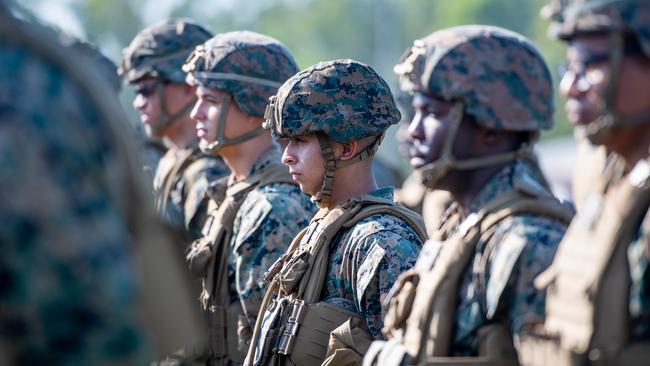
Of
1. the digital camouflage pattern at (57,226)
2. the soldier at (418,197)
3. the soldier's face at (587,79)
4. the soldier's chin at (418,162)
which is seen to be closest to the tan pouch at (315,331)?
the soldier's chin at (418,162)

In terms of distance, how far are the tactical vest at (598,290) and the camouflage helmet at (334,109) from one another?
2.28 meters

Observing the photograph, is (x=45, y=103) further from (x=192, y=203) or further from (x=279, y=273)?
(x=192, y=203)

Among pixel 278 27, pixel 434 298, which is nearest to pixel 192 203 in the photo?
pixel 434 298

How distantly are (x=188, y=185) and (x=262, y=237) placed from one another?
222cm

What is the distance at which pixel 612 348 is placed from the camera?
431cm

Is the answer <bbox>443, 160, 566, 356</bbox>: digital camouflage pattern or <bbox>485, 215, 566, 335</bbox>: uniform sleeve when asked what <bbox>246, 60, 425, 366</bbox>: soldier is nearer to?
<bbox>443, 160, 566, 356</bbox>: digital camouflage pattern

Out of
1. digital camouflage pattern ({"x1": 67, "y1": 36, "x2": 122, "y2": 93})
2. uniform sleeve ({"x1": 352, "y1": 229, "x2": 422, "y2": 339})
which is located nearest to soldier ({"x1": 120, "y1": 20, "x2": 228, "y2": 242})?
digital camouflage pattern ({"x1": 67, "y1": 36, "x2": 122, "y2": 93})

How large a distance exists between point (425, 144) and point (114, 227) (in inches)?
80.6

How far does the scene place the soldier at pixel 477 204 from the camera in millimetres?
4816

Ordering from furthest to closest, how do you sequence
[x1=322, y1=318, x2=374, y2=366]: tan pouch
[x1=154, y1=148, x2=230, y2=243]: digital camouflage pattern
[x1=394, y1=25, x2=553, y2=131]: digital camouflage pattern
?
[x1=154, y1=148, x2=230, y2=243]: digital camouflage pattern
[x1=322, y1=318, x2=374, y2=366]: tan pouch
[x1=394, y1=25, x2=553, y2=131]: digital camouflage pattern

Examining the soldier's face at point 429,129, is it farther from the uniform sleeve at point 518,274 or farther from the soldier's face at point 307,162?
the soldier's face at point 307,162

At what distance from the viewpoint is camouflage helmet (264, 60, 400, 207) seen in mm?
6648

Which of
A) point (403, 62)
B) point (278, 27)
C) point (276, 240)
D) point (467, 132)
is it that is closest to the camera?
point (467, 132)

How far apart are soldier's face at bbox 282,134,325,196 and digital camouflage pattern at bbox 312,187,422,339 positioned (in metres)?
0.33
